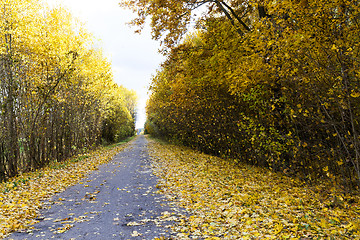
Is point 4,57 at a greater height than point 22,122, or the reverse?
point 4,57

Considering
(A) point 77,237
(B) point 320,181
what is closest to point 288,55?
(B) point 320,181

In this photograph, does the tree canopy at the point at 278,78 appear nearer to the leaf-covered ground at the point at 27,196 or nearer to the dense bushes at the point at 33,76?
the dense bushes at the point at 33,76

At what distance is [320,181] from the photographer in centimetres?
748

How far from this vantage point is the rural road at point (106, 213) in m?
4.68

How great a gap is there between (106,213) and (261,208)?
3.63 meters

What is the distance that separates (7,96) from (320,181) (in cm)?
1273

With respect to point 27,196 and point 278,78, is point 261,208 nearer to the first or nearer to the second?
point 278,78

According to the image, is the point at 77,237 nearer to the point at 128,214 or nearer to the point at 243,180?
the point at 128,214

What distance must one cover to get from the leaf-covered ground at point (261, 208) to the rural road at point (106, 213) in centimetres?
53

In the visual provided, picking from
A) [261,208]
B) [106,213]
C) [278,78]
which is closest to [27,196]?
[106,213]

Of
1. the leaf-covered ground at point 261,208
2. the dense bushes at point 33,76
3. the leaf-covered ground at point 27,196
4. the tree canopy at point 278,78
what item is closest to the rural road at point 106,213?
the leaf-covered ground at point 27,196

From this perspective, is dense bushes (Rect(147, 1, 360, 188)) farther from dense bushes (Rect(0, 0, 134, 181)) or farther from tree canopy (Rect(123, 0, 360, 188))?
dense bushes (Rect(0, 0, 134, 181))

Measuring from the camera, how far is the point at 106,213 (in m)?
5.77

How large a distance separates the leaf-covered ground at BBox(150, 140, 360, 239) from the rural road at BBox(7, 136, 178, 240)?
53 cm
